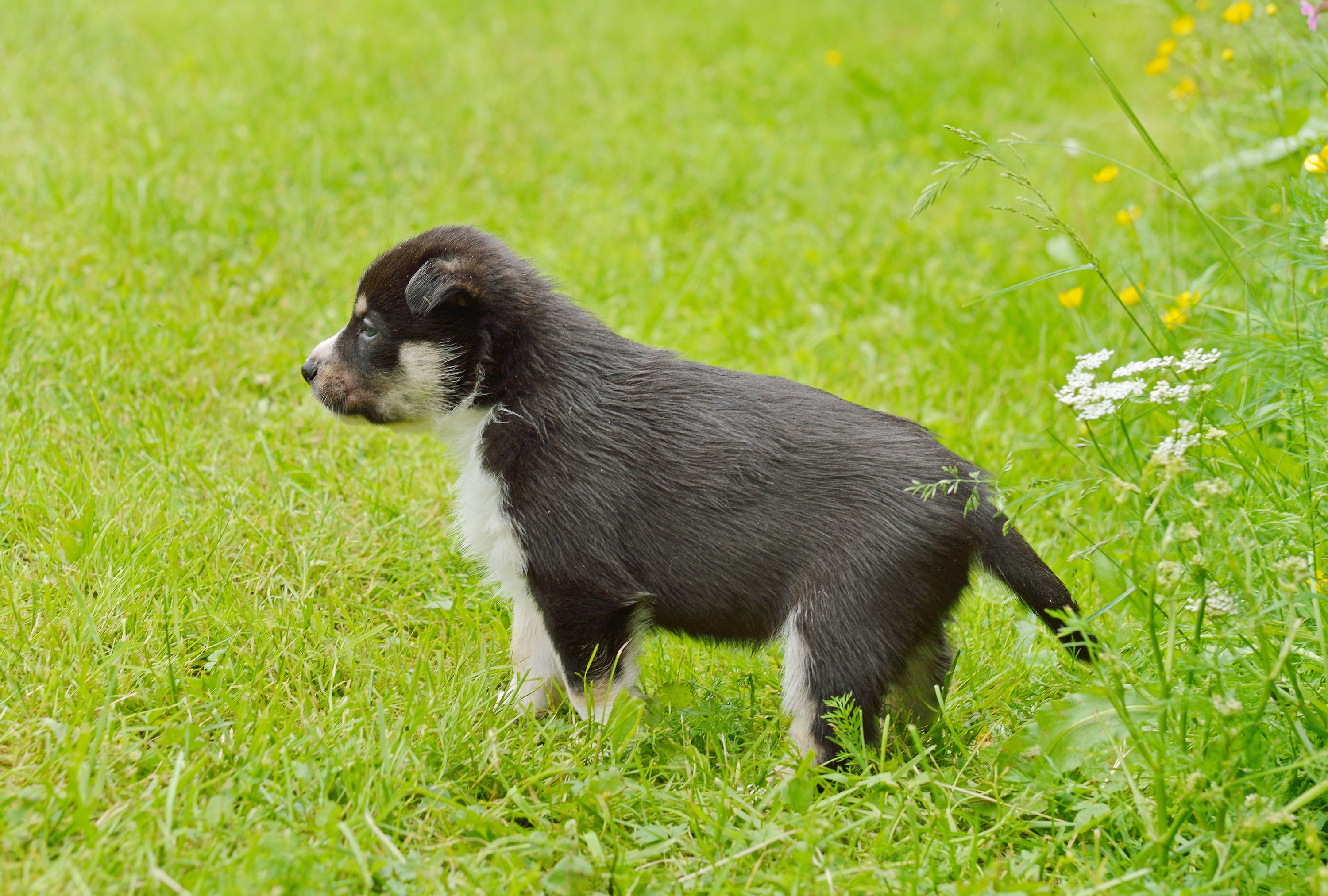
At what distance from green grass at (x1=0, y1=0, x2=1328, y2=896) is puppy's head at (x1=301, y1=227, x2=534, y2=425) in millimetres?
562

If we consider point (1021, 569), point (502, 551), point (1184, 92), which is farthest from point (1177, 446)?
point (1184, 92)

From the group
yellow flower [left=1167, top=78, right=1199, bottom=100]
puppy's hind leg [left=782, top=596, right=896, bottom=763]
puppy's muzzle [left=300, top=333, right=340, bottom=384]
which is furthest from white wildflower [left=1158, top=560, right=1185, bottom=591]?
yellow flower [left=1167, top=78, right=1199, bottom=100]

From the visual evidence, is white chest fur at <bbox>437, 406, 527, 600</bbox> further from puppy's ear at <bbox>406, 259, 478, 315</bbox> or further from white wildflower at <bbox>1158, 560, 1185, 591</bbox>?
white wildflower at <bbox>1158, 560, 1185, 591</bbox>

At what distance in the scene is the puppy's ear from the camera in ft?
11.4

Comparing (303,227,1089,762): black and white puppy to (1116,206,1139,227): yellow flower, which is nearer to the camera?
(303,227,1089,762): black and white puppy

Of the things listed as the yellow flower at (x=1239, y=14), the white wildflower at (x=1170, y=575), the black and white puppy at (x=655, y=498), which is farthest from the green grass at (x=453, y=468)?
the yellow flower at (x=1239, y=14)

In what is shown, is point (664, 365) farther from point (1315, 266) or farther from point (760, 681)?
point (1315, 266)

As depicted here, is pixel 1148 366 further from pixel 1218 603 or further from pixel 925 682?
pixel 925 682

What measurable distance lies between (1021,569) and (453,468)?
2264mm

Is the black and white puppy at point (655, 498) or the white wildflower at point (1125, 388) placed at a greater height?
the white wildflower at point (1125, 388)

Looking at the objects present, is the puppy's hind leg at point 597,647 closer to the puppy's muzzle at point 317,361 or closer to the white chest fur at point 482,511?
the white chest fur at point 482,511

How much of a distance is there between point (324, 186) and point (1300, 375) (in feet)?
16.0

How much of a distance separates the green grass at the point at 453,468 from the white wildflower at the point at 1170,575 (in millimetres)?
45

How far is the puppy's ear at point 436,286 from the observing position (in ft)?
11.4
